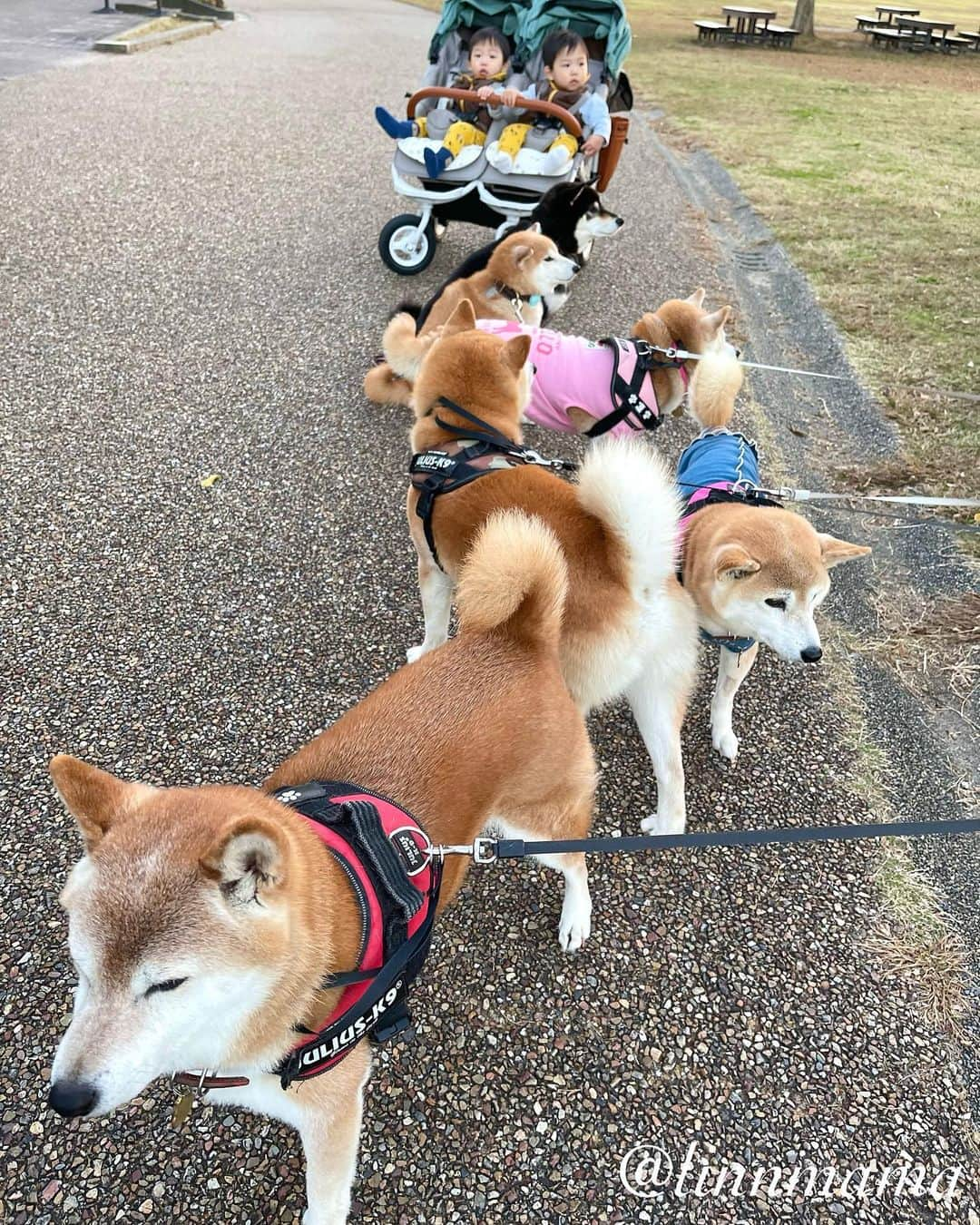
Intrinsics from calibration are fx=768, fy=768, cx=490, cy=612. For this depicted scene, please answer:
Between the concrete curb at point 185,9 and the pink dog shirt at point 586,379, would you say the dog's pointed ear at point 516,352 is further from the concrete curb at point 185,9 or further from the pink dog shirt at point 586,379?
the concrete curb at point 185,9

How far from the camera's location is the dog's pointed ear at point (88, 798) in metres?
1.43

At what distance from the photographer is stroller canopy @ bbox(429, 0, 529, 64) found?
687cm

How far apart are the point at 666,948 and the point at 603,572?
3.94ft

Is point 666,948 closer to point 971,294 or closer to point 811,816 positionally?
point 811,816

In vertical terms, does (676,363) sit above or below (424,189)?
below

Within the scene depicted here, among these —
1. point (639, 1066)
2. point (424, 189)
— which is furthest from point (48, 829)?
point (424, 189)

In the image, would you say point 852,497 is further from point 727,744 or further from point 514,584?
point 514,584

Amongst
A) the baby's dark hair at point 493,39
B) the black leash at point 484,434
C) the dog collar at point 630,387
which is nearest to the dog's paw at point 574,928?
the black leash at point 484,434

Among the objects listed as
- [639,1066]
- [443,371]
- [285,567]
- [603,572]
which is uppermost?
[443,371]

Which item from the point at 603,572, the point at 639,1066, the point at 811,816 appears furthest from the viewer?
the point at 811,816

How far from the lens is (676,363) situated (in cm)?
432

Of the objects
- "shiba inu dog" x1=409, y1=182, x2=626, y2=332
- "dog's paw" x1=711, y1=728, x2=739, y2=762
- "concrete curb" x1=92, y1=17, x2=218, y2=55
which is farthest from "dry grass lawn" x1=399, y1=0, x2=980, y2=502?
"concrete curb" x1=92, y1=17, x2=218, y2=55

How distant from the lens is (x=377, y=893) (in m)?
1.68

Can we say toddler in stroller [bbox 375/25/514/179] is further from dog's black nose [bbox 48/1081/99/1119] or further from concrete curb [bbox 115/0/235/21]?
concrete curb [bbox 115/0/235/21]
